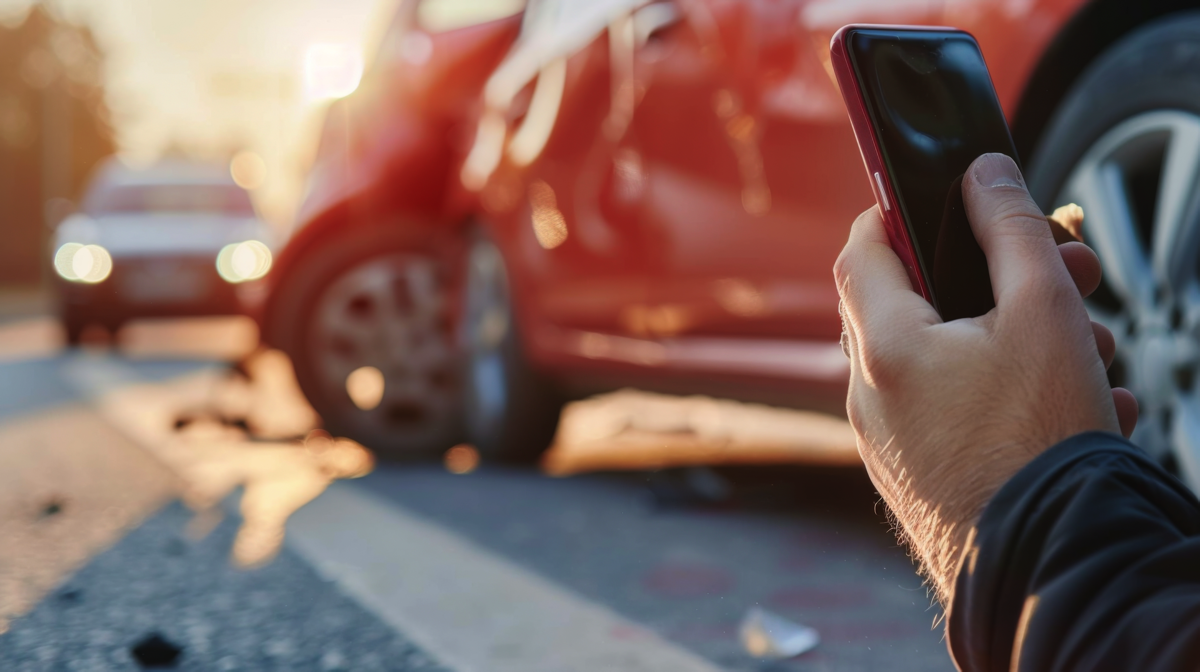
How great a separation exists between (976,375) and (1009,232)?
0.11 metres

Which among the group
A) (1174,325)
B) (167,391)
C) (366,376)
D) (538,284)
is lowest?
(167,391)

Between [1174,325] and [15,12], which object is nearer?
[1174,325]

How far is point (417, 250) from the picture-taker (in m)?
5.15

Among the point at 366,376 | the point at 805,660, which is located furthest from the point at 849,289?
the point at 366,376

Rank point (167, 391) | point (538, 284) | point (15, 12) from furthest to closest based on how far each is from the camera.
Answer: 1. point (15, 12)
2. point (167, 391)
3. point (538, 284)

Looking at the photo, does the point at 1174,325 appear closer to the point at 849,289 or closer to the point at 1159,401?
the point at 1159,401

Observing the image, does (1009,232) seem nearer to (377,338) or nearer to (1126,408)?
(1126,408)

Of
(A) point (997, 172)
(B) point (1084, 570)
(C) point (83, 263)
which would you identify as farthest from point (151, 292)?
(B) point (1084, 570)

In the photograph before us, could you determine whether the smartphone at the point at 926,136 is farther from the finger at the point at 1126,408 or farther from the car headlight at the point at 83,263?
the car headlight at the point at 83,263

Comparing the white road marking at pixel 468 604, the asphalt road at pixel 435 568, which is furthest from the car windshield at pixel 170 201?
the white road marking at pixel 468 604

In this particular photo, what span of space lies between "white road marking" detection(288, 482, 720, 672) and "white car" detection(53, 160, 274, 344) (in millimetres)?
8931

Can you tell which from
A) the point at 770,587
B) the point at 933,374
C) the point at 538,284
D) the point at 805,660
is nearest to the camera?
the point at 933,374

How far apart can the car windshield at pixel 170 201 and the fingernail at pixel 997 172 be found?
42.2 feet

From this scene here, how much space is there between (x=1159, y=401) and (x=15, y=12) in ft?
200
